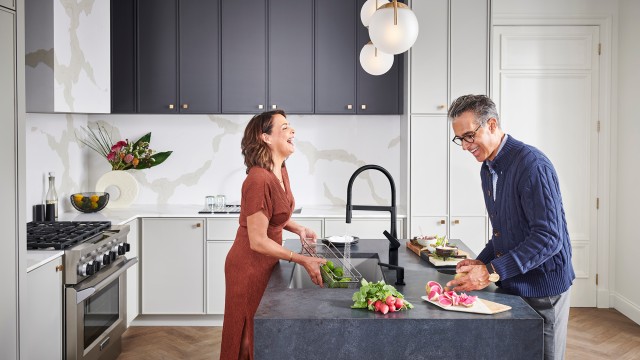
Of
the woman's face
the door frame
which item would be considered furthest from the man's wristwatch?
the door frame

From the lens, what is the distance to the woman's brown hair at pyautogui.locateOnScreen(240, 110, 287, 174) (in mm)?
3152

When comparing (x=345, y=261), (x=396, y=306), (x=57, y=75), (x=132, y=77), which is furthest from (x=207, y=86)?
(x=396, y=306)

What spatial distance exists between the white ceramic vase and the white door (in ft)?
10.3

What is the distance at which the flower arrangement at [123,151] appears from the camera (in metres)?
5.56

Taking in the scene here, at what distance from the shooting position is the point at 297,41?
18.1ft

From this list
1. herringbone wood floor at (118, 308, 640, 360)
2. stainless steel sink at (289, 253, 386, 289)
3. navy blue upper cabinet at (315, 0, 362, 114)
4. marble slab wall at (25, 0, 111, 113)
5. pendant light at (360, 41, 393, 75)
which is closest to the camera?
stainless steel sink at (289, 253, 386, 289)

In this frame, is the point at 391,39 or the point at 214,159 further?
the point at 214,159

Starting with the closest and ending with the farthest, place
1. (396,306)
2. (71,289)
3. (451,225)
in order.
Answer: (396,306), (71,289), (451,225)

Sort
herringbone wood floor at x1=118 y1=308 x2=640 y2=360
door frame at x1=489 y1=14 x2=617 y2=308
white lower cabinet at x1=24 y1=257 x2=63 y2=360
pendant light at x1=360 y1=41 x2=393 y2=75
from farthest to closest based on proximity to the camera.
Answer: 1. door frame at x1=489 y1=14 x2=617 y2=308
2. herringbone wood floor at x1=118 y1=308 x2=640 y2=360
3. pendant light at x1=360 y1=41 x2=393 y2=75
4. white lower cabinet at x1=24 y1=257 x2=63 y2=360

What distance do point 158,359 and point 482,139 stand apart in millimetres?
2935

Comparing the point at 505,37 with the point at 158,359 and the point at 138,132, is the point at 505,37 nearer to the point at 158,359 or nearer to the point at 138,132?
the point at 138,132

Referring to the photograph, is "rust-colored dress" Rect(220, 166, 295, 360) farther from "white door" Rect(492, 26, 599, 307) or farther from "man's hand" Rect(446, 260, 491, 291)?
"white door" Rect(492, 26, 599, 307)

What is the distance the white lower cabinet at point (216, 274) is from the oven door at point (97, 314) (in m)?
0.82

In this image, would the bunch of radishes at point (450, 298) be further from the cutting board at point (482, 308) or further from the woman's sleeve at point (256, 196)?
the woman's sleeve at point (256, 196)
